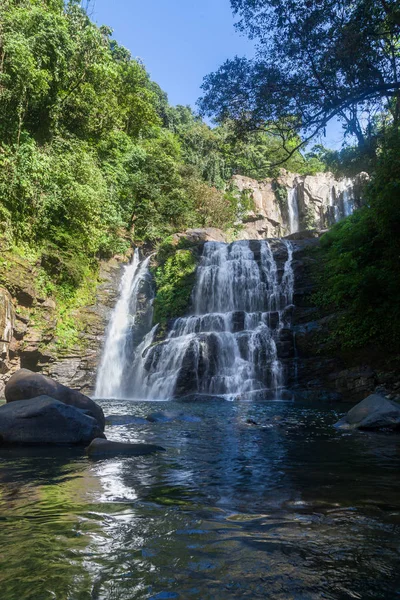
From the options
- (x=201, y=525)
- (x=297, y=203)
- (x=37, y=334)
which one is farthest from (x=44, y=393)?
(x=297, y=203)

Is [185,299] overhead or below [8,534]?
overhead

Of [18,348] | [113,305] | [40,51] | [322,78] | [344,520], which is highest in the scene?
[40,51]

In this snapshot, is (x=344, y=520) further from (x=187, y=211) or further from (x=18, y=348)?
(x=187, y=211)

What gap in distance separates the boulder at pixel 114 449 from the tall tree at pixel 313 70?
8.27 meters

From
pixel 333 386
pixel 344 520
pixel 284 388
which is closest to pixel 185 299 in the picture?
pixel 284 388

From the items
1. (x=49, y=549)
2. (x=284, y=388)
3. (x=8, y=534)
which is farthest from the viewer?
(x=284, y=388)

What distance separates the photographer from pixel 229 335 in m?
17.2

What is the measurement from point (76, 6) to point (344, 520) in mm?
26595

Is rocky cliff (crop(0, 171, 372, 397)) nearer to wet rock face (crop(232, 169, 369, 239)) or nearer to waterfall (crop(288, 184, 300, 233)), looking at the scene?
wet rock face (crop(232, 169, 369, 239))

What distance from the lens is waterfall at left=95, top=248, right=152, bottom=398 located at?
1902 cm

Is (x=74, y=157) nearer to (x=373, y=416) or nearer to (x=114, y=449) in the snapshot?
(x=114, y=449)

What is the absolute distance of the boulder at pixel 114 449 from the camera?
531cm

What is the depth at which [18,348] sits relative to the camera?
1672cm

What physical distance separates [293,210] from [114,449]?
39.6m
